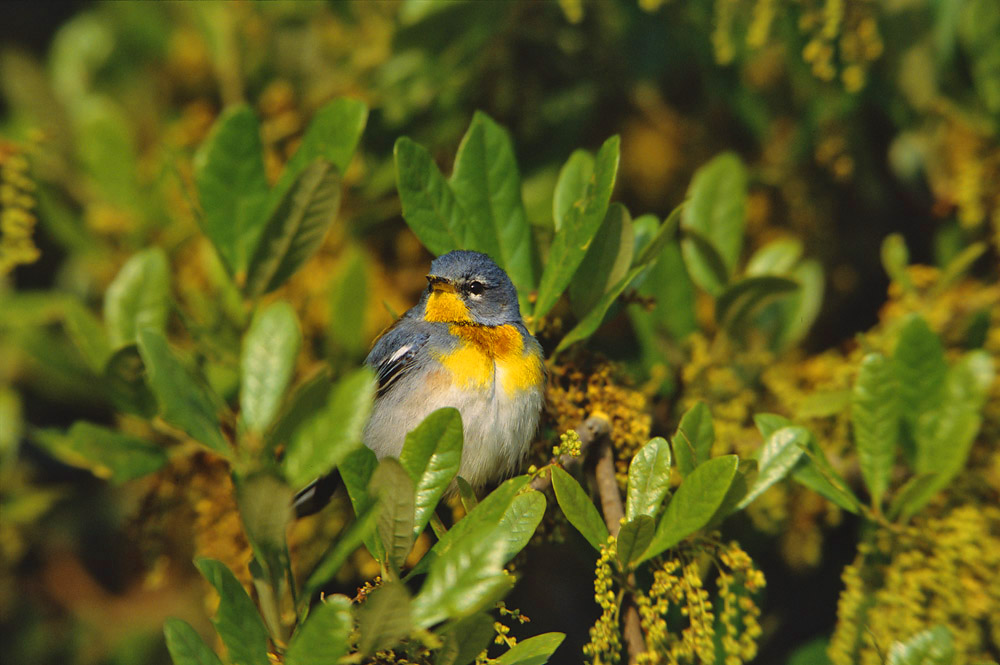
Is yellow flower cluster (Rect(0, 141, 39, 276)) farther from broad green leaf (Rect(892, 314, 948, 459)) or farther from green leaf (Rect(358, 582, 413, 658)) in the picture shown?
broad green leaf (Rect(892, 314, 948, 459))

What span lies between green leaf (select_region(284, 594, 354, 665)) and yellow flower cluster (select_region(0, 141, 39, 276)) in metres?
1.41

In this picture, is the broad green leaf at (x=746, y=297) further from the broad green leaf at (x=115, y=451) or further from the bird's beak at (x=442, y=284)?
the broad green leaf at (x=115, y=451)

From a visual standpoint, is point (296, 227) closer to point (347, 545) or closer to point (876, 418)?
point (347, 545)

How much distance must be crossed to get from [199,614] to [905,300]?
261 centimetres

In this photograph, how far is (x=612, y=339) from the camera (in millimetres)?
2639

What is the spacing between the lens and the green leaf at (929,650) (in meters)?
1.50

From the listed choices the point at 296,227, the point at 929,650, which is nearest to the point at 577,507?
the point at 929,650

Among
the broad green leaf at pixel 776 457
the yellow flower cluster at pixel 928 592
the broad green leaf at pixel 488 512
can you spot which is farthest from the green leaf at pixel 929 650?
the broad green leaf at pixel 488 512

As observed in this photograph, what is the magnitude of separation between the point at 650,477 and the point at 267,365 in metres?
0.78

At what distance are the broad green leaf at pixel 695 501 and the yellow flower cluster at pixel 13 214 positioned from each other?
171 cm

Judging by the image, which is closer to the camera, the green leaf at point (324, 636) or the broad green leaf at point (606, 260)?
the green leaf at point (324, 636)

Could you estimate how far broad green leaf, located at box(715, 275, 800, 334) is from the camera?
2.09 meters

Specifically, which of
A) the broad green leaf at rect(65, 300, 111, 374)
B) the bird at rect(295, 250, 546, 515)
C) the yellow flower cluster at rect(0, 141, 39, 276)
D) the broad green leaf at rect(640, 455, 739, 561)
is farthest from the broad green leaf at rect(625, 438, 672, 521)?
the yellow flower cluster at rect(0, 141, 39, 276)

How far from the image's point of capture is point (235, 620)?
1.30m
